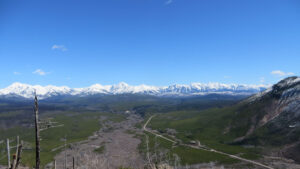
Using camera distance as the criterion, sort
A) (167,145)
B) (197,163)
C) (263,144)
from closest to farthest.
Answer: (197,163) → (263,144) → (167,145)

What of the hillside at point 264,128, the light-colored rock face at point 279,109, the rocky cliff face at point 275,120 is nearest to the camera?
the rocky cliff face at point 275,120

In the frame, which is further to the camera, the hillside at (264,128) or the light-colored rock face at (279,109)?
the light-colored rock face at (279,109)

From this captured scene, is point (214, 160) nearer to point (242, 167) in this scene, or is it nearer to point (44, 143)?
point (242, 167)

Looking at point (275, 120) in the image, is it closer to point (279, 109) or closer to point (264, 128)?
point (264, 128)

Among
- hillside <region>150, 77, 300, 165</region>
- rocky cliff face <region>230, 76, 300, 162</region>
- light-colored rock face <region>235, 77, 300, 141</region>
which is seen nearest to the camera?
rocky cliff face <region>230, 76, 300, 162</region>

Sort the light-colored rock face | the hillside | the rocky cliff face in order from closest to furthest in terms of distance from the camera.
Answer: the rocky cliff face, the hillside, the light-colored rock face

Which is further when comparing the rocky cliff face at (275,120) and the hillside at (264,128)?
the hillside at (264,128)

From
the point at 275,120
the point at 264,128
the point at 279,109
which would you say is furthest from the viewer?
the point at 279,109

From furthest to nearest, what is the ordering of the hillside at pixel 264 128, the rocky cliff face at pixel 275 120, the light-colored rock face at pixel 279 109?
the light-colored rock face at pixel 279 109 → the hillside at pixel 264 128 → the rocky cliff face at pixel 275 120

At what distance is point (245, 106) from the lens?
198m

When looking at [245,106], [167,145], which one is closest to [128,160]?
[167,145]

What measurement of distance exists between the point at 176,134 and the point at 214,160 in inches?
2880

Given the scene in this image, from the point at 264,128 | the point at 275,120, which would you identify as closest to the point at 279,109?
the point at 275,120

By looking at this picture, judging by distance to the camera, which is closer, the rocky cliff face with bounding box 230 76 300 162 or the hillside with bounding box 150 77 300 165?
the rocky cliff face with bounding box 230 76 300 162
